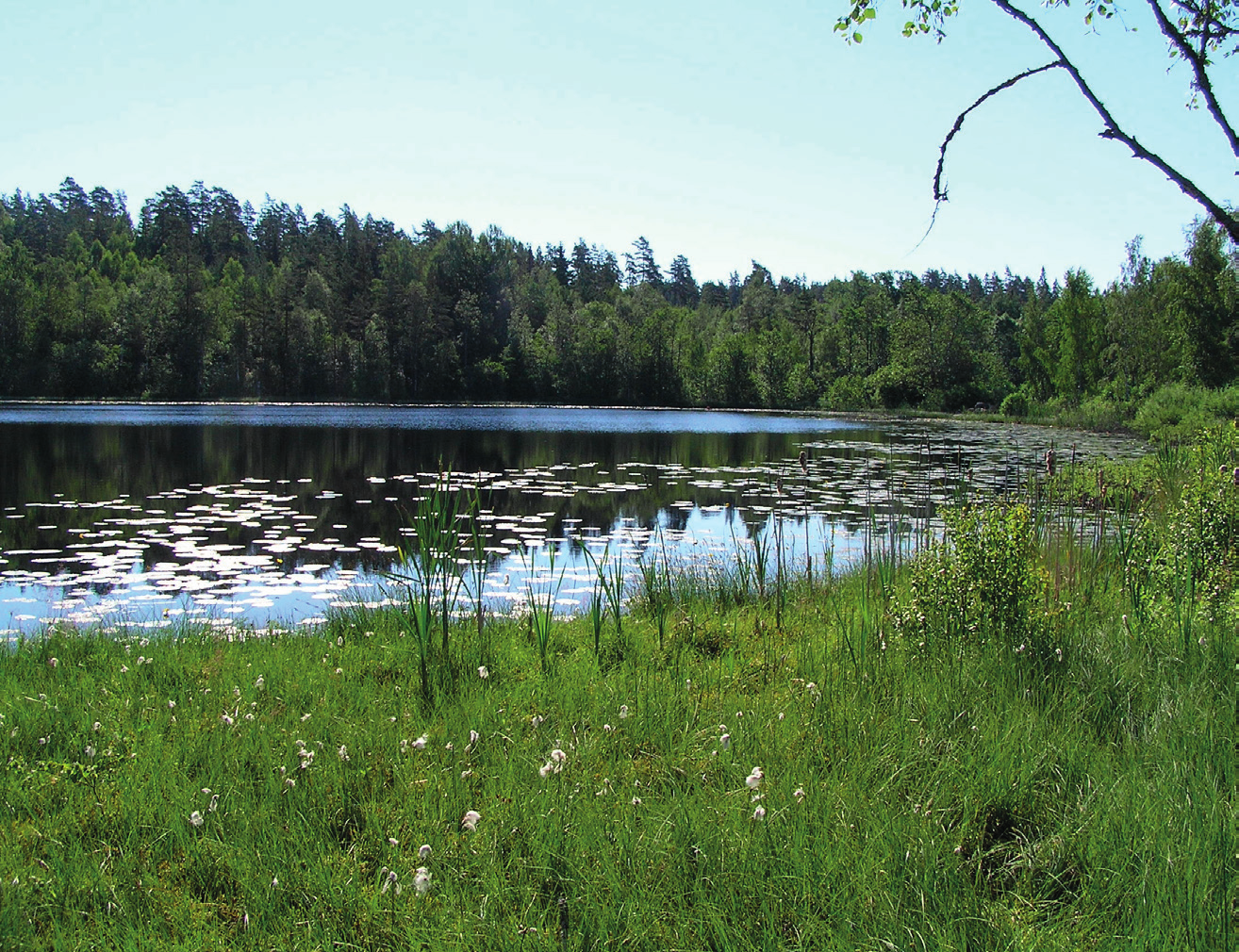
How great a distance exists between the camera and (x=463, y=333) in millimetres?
92750

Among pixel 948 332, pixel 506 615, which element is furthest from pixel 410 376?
pixel 506 615

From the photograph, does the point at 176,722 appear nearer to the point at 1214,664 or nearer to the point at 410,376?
the point at 1214,664

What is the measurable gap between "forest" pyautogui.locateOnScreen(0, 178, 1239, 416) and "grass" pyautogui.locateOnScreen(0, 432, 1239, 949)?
60450 mm

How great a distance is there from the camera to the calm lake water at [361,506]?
9.41 metres

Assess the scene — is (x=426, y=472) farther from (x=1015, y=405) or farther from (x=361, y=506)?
(x=1015, y=405)

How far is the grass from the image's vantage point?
239 centimetres

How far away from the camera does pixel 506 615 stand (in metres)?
7.71

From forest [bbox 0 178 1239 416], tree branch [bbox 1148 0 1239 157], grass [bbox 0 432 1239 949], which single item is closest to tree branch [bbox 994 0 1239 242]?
tree branch [bbox 1148 0 1239 157]

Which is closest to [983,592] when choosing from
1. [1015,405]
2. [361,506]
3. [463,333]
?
[361,506]

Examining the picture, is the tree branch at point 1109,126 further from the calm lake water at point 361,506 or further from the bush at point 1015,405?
the bush at point 1015,405

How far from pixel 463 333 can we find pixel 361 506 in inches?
3112

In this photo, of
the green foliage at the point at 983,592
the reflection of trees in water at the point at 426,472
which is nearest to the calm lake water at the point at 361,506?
the reflection of trees in water at the point at 426,472

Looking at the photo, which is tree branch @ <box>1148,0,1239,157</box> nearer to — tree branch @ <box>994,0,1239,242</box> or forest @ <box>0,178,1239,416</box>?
tree branch @ <box>994,0,1239,242</box>

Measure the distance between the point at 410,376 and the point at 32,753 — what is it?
8928cm
